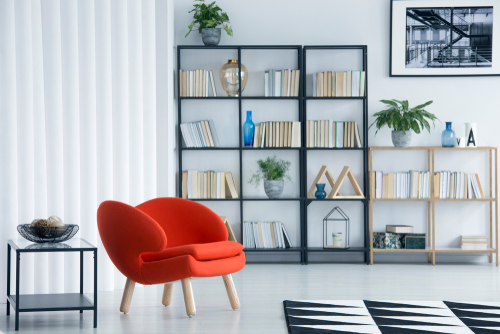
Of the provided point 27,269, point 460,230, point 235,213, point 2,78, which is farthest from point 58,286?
point 460,230

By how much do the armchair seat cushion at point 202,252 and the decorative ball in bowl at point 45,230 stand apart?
485 mm

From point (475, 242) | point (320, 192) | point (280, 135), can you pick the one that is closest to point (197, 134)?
point (280, 135)

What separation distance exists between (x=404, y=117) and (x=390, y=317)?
2.22 metres

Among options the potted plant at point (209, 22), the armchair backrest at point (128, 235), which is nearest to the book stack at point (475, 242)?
the potted plant at point (209, 22)

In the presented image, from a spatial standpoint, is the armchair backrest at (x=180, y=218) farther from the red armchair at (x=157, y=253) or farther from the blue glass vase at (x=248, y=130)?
the blue glass vase at (x=248, y=130)

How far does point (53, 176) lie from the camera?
12.0 ft

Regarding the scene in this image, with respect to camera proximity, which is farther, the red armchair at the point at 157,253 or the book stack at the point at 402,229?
the book stack at the point at 402,229

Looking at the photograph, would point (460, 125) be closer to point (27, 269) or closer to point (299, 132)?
point (299, 132)

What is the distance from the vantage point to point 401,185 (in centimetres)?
493

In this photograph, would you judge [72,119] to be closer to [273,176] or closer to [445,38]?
[273,176]

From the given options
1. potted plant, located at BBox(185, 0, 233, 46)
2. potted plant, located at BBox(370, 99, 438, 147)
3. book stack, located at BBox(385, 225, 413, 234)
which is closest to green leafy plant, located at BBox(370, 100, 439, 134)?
potted plant, located at BBox(370, 99, 438, 147)

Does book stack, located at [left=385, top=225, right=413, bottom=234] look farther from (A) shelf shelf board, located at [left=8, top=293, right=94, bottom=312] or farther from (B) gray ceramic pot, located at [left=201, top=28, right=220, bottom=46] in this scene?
(A) shelf shelf board, located at [left=8, top=293, right=94, bottom=312]

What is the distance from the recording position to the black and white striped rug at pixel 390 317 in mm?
2828

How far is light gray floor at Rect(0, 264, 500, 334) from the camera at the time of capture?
9.66ft
